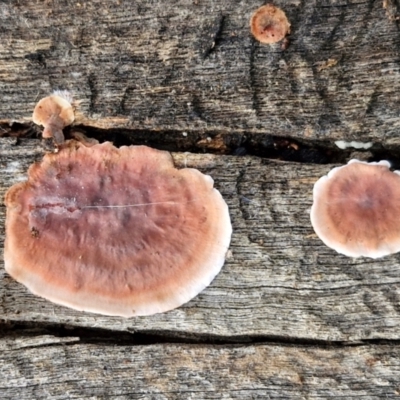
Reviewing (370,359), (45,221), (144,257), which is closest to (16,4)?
(45,221)

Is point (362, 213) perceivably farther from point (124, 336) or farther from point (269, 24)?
point (124, 336)

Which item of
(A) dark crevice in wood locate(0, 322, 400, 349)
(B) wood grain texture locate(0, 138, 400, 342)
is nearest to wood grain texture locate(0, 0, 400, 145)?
(B) wood grain texture locate(0, 138, 400, 342)

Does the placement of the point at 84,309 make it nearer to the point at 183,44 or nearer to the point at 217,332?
the point at 217,332

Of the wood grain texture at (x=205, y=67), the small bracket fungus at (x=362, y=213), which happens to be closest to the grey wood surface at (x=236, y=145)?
the wood grain texture at (x=205, y=67)

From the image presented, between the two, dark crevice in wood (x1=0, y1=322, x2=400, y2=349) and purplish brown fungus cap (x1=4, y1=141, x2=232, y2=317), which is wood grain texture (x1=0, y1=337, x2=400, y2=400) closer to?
dark crevice in wood (x1=0, y1=322, x2=400, y2=349)

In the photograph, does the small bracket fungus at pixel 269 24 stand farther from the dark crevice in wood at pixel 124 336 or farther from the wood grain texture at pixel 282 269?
the dark crevice in wood at pixel 124 336

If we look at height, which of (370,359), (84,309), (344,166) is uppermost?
(344,166)

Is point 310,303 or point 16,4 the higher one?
point 16,4
